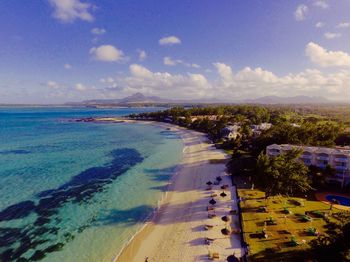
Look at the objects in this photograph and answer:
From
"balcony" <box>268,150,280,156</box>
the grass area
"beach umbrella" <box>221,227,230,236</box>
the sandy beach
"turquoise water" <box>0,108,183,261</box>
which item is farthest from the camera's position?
"balcony" <box>268,150,280,156</box>

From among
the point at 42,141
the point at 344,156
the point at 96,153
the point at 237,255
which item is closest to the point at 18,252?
the point at 237,255

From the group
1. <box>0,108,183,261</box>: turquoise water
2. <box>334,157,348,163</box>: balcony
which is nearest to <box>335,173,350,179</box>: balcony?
<box>334,157,348,163</box>: balcony

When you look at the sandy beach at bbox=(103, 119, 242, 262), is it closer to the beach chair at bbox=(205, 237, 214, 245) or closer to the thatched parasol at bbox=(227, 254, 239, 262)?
the beach chair at bbox=(205, 237, 214, 245)

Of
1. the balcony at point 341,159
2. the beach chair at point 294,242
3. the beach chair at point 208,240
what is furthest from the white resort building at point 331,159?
the beach chair at point 208,240

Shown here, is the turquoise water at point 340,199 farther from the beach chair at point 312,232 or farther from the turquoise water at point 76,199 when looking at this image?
the turquoise water at point 76,199

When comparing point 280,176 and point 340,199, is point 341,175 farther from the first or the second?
point 280,176

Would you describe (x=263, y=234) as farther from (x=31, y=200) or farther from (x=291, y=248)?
(x=31, y=200)

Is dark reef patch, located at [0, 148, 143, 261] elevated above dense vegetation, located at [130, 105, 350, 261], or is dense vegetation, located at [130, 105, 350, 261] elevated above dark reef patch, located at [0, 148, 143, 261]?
dense vegetation, located at [130, 105, 350, 261]
